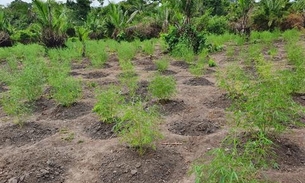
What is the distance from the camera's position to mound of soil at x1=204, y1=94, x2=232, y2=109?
4858mm

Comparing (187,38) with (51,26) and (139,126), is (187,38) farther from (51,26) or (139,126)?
(139,126)

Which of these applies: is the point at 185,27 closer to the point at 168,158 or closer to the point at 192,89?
the point at 192,89

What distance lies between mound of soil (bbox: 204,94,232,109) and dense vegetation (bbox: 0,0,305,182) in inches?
5.9

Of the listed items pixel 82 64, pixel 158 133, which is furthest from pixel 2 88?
pixel 158 133

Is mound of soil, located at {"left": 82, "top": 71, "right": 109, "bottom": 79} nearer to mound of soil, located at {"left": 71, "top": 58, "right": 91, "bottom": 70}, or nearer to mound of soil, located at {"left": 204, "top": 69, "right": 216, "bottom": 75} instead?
mound of soil, located at {"left": 71, "top": 58, "right": 91, "bottom": 70}

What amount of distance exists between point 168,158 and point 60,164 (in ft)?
3.83

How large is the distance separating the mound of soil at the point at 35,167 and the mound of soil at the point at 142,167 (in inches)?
18.1

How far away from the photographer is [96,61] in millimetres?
8703

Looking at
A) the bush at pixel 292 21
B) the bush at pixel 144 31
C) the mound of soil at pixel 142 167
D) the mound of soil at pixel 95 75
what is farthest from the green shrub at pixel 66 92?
the bush at pixel 292 21

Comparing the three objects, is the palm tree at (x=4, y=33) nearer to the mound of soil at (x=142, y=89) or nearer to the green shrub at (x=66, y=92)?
the mound of soil at (x=142, y=89)

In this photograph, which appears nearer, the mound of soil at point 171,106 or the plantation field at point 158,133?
the plantation field at point 158,133

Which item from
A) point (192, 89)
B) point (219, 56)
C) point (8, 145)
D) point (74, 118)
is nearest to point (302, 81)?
point (192, 89)

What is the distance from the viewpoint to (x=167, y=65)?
7.83m

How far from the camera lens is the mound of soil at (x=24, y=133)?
400cm
